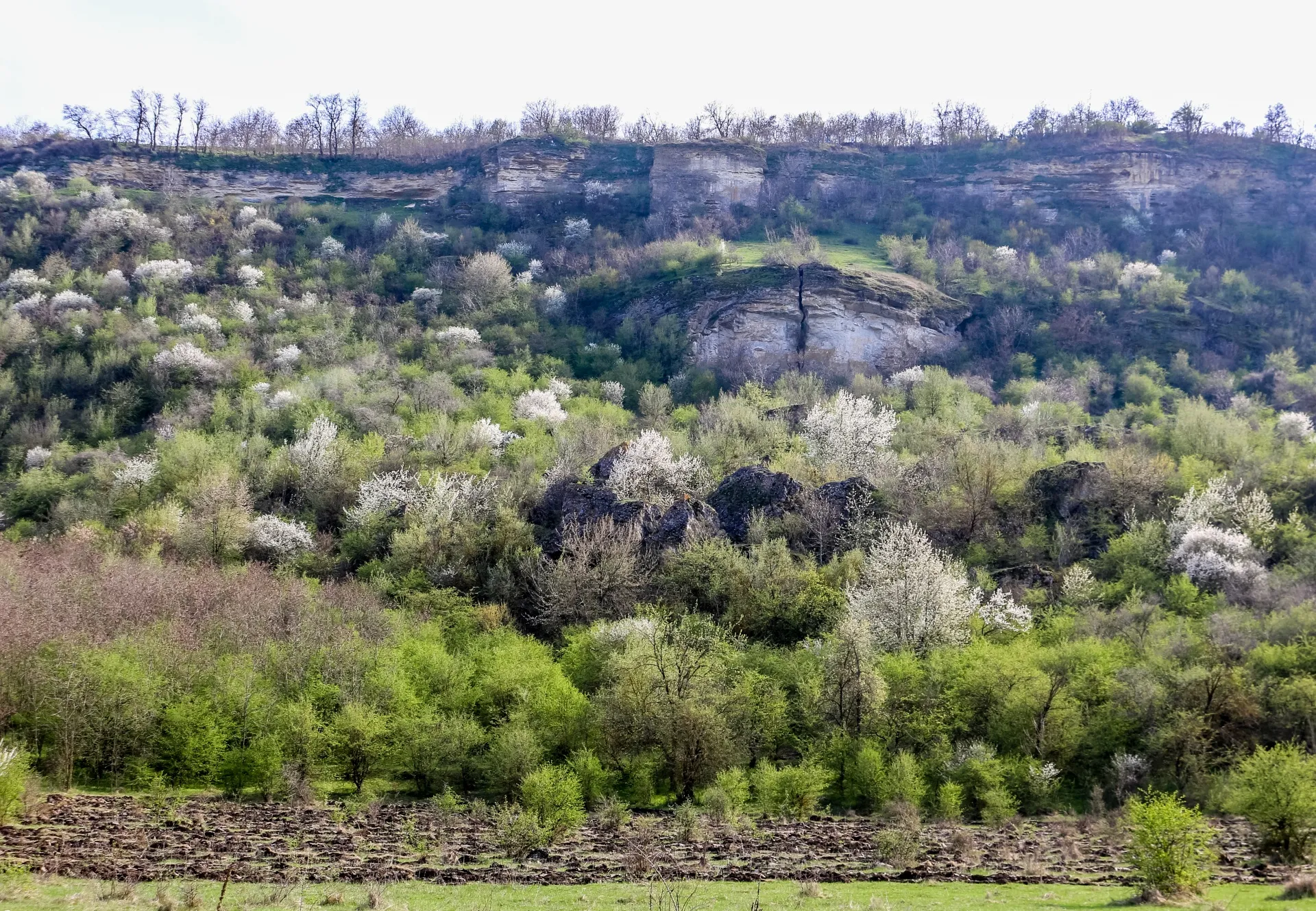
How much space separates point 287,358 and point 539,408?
16.7 metres

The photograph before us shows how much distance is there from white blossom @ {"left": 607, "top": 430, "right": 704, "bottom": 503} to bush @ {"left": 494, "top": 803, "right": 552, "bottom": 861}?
22820mm

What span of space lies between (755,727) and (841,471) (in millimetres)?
20868

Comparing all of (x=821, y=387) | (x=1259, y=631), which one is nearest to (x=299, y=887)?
(x=1259, y=631)

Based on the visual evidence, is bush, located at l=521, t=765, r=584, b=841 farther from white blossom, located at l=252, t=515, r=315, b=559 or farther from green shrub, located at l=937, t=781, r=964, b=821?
white blossom, located at l=252, t=515, r=315, b=559

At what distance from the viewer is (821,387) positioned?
217 ft

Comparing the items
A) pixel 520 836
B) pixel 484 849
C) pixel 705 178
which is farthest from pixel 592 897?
pixel 705 178

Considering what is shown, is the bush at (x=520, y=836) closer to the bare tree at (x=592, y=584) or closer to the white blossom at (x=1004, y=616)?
the bare tree at (x=592, y=584)

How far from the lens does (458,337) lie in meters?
69.4

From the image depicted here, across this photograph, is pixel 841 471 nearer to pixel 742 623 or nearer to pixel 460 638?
pixel 742 623

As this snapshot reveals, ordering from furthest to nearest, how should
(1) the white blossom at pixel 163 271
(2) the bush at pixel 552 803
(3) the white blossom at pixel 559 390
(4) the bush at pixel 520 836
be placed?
(1) the white blossom at pixel 163 271
(3) the white blossom at pixel 559 390
(2) the bush at pixel 552 803
(4) the bush at pixel 520 836

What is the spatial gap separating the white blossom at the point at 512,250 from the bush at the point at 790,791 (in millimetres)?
63102

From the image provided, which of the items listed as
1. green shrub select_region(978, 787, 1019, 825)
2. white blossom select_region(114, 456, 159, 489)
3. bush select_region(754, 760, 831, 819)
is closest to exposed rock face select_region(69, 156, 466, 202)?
white blossom select_region(114, 456, 159, 489)

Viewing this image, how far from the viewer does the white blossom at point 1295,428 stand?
53.8m

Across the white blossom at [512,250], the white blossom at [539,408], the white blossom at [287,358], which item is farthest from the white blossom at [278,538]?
the white blossom at [512,250]
